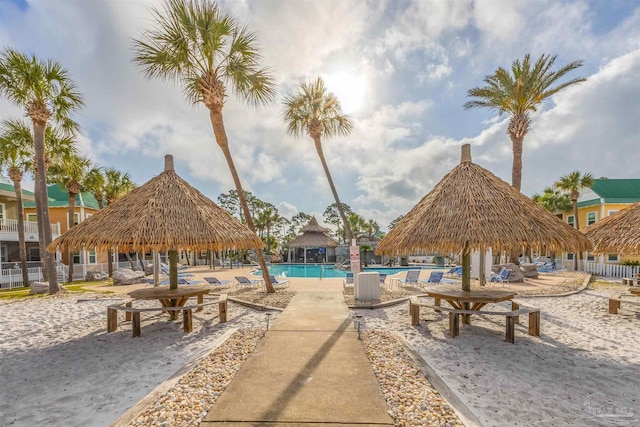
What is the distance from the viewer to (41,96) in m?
12.9

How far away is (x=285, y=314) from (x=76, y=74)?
597 inches

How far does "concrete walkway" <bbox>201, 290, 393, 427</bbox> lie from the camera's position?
3.41m

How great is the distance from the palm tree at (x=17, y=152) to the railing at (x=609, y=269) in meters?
34.1

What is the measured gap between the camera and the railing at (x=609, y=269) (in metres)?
17.2

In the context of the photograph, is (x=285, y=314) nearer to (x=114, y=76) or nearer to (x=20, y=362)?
(x=20, y=362)

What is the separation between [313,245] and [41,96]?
2668 centimetres

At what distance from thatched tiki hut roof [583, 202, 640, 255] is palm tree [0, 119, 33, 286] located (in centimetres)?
2497

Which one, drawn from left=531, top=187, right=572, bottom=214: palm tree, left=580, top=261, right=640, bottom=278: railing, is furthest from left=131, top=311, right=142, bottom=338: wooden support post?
left=531, top=187, right=572, bottom=214: palm tree

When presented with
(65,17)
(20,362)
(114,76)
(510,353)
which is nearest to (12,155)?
(114,76)

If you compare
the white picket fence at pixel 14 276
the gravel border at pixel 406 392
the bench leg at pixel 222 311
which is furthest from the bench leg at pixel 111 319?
the white picket fence at pixel 14 276

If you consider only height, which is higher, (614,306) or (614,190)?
(614,190)

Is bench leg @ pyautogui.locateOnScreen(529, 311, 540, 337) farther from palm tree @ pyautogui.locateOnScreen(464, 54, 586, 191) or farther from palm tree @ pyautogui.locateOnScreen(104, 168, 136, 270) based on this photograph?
palm tree @ pyautogui.locateOnScreen(104, 168, 136, 270)

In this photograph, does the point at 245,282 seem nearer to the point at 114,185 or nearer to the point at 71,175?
the point at 71,175

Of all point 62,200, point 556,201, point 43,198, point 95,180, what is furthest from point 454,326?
point 62,200
